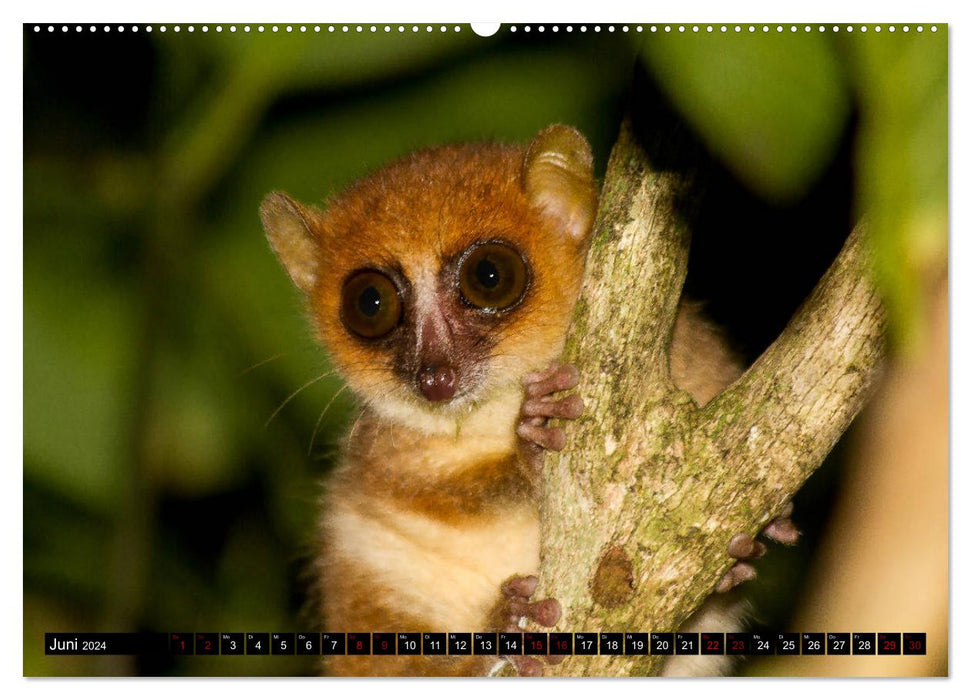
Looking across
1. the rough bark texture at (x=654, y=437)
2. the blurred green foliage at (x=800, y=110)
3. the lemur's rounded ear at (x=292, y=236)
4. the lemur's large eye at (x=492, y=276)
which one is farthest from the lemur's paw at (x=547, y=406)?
the blurred green foliage at (x=800, y=110)

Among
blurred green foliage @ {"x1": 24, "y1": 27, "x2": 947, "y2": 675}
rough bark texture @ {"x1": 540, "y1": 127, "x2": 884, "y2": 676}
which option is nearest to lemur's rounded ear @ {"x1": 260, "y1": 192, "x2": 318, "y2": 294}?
blurred green foliage @ {"x1": 24, "y1": 27, "x2": 947, "y2": 675}

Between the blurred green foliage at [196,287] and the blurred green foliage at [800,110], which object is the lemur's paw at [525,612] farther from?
the blurred green foliage at [800,110]

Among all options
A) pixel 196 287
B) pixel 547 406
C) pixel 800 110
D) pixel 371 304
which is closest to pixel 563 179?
pixel 371 304

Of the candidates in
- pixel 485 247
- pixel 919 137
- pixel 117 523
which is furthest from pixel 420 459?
pixel 919 137

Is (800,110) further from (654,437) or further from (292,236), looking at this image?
(292,236)

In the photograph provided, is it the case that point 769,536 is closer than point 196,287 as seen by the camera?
Yes

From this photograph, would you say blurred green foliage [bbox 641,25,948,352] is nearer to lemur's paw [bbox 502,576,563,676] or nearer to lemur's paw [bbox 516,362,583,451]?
lemur's paw [bbox 516,362,583,451]
